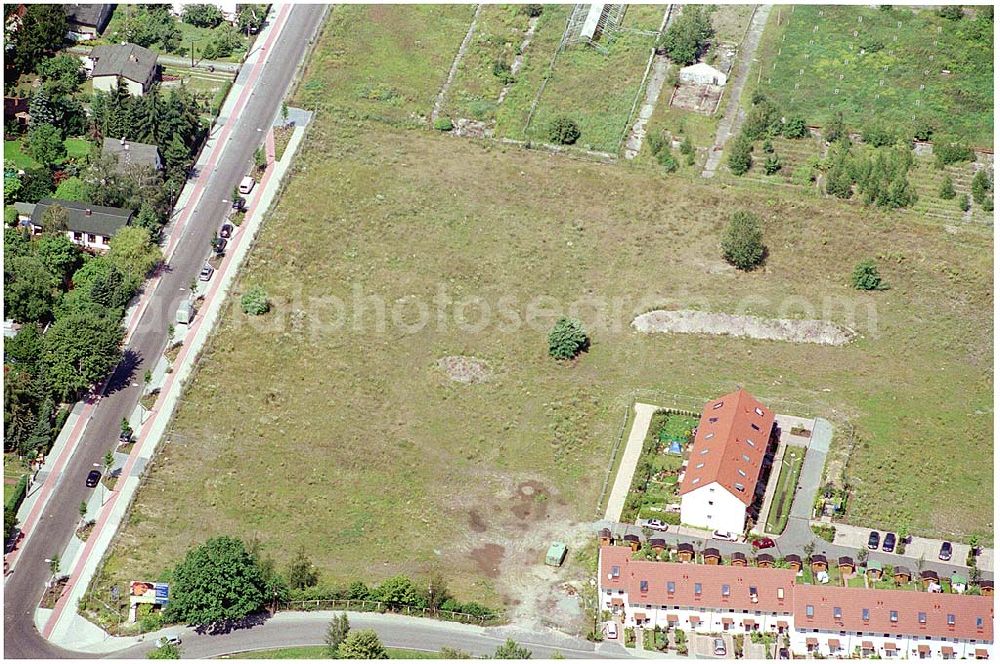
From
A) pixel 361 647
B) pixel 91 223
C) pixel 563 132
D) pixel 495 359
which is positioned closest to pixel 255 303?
pixel 91 223

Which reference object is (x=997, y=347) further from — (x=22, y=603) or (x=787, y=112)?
(x=22, y=603)

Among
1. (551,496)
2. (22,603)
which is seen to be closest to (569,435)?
(551,496)

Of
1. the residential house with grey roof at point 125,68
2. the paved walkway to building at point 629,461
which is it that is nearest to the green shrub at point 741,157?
the paved walkway to building at point 629,461

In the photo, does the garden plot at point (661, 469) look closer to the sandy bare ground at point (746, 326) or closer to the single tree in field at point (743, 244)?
the sandy bare ground at point (746, 326)

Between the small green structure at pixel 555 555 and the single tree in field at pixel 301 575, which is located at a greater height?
the small green structure at pixel 555 555

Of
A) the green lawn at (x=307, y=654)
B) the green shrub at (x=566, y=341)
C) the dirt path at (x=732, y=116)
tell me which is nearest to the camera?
the green lawn at (x=307, y=654)

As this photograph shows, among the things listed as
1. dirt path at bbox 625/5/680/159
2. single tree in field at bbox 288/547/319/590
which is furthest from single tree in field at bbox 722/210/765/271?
single tree in field at bbox 288/547/319/590

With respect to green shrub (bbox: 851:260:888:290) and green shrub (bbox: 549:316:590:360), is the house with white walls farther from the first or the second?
green shrub (bbox: 851:260:888:290)
